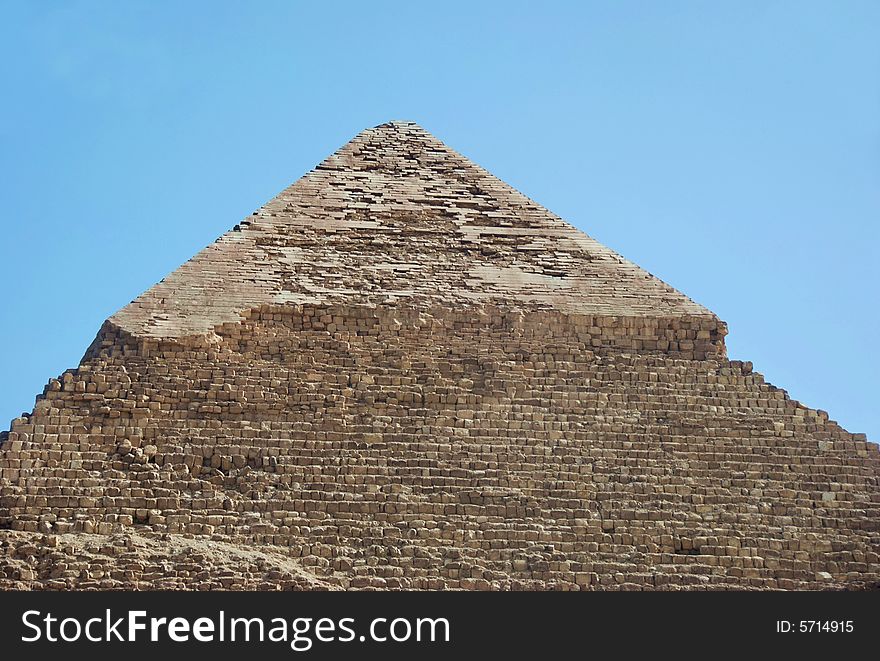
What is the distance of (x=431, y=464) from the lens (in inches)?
650

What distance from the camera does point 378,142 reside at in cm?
2127

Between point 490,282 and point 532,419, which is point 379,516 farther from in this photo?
point 490,282

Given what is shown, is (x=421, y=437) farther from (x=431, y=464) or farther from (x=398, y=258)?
(x=398, y=258)

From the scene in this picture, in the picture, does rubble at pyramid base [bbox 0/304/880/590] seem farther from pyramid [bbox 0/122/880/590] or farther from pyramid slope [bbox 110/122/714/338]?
pyramid slope [bbox 110/122/714/338]

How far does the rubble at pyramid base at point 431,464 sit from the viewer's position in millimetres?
15500

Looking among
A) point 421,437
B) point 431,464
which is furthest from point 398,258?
point 431,464

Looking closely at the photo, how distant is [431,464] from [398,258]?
10.9 feet

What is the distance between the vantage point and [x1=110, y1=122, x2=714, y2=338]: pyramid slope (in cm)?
1842

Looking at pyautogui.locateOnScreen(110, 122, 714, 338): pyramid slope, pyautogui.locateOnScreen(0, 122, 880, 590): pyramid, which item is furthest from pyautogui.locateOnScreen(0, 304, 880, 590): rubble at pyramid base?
pyautogui.locateOnScreen(110, 122, 714, 338): pyramid slope

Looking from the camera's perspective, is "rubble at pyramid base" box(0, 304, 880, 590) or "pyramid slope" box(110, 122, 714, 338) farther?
"pyramid slope" box(110, 122, 714, 338)

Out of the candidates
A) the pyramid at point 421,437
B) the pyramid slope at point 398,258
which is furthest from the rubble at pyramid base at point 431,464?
the pyramid slope at point 398,258

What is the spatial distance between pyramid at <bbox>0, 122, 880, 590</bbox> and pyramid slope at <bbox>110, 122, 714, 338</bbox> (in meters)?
0.03
